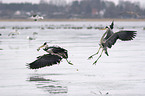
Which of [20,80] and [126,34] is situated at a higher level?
[126,34]

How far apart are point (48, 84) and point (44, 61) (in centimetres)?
77

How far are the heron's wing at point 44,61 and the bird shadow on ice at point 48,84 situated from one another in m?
0.46

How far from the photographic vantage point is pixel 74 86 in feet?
32.8

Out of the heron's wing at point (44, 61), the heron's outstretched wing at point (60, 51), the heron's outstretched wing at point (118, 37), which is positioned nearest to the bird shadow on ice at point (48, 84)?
the heron's wing at point (44, 61)

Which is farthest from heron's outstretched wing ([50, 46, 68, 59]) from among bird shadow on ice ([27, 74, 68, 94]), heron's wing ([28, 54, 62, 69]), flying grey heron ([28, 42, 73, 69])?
bird shadow on ice ([27, 74, 68, 94])

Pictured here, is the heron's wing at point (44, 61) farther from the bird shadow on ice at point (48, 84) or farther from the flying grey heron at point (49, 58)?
the bird shadow on ice at point (48, 84)

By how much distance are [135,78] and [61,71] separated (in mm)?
2768

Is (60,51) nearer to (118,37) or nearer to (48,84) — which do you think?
(48,84)

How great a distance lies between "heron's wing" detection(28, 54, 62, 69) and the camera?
35.2 ft

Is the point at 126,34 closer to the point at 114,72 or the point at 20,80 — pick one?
the point at 114,72

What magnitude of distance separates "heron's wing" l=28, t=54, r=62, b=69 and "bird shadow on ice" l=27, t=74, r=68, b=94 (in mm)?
462

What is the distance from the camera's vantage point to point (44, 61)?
1079 cm

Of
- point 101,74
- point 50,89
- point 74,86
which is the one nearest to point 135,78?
point 101,74

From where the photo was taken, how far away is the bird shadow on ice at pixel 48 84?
9406 millimetres
